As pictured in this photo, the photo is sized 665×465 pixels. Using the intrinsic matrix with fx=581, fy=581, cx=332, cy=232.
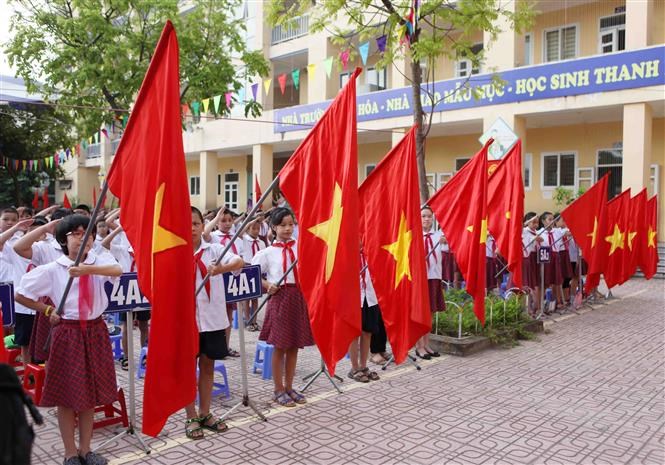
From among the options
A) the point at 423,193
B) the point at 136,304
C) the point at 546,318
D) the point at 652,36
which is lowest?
the point at 546,318

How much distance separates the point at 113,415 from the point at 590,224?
26.9 ft

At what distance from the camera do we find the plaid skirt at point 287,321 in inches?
206

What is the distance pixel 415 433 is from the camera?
4.67 m

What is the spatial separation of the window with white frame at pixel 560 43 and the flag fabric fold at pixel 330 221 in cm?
1688

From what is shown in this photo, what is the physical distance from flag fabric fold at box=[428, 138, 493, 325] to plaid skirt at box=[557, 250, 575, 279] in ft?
15.9

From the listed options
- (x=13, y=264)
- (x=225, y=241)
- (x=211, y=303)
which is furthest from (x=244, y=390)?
(x=225, y=241)

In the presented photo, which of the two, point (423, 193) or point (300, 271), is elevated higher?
point (423, 193)

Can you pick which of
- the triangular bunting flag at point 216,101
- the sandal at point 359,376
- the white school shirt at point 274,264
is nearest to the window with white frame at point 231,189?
the triangular bunting flag at point 216,101

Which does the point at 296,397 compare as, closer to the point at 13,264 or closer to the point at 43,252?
the point at 43,252

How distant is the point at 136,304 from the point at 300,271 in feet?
4.54

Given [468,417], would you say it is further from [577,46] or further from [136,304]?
[577,46]

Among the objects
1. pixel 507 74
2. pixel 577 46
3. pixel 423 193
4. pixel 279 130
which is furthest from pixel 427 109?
pixel 423 193

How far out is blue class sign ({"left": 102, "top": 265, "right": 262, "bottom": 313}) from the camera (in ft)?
15.1

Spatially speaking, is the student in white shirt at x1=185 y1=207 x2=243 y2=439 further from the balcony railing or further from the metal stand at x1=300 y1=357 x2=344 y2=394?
the balcony railing
